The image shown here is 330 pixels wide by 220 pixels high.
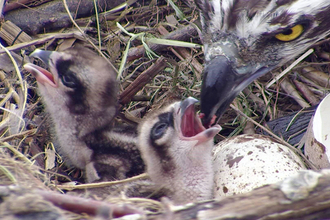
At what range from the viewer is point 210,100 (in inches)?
98.1

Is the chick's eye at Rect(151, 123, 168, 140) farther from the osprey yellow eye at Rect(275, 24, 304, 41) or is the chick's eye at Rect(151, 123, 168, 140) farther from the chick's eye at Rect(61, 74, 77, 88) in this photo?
the osprey yellow eye at Rect(275, 24, 304, 41)

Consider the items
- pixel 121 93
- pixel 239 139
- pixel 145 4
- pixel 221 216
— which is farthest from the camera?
pixel 145 4

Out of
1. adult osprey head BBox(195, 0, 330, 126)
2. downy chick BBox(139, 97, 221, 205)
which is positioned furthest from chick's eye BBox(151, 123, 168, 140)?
adult osprey head BBox(195, 0, 330, 126)

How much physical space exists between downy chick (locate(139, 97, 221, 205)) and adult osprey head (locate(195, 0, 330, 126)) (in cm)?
19

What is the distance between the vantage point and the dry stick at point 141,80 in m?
3.23

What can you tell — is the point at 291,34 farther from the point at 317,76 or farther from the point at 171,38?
the point at 171,38

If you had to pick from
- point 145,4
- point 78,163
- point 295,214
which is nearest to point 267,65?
point 295,214

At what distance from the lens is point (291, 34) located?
8.34 feet

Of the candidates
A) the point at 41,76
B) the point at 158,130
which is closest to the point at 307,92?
the point at 158,130

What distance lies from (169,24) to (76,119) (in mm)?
1358

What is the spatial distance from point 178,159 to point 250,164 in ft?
1.44

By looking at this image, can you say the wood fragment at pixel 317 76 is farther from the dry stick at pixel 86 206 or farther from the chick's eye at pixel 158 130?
the dry stick at pixel 86 206

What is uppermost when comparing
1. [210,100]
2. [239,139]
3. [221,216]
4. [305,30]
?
[305,30]

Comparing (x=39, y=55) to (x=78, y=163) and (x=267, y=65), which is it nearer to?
(x=78, y=163)
